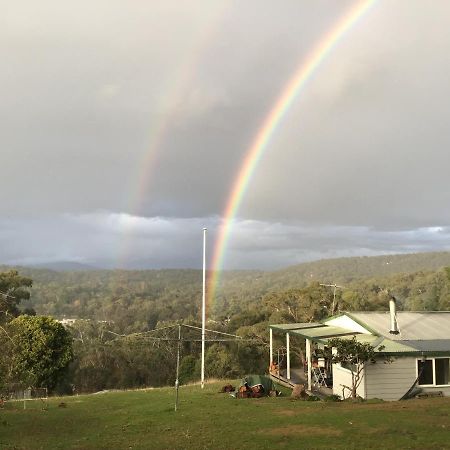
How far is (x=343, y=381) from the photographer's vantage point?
21.7 m

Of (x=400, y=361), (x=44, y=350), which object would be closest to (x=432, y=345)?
(x=400, y=361)

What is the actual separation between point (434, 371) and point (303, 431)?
8.70 metres

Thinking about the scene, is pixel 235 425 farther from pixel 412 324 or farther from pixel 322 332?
pixel 412 324

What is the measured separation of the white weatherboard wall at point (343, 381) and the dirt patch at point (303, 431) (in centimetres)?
607

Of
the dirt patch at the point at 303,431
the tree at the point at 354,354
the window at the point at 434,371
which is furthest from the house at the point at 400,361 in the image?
the dirt patch at the point at 303,431

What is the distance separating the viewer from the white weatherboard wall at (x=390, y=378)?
64.0ft

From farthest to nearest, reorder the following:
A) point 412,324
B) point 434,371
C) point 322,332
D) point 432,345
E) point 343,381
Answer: point 322,332 < point 412,324 < point 343,381 < point 432,345 < point 434,371

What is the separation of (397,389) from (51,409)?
46.2ft

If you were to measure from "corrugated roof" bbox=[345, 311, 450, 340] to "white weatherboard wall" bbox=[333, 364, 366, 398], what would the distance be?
2185 mm

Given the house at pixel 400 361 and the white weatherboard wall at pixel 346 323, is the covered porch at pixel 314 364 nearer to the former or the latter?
the house at pixel 400 361

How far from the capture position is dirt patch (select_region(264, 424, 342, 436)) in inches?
529

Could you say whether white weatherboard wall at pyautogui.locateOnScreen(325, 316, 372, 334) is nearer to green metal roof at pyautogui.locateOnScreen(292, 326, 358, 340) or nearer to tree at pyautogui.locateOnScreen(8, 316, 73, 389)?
green metal roof at pyautogui.locateOnScreen(292, 326, 358, 340)

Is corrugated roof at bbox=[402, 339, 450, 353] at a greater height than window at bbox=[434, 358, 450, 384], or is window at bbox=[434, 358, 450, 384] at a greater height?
corrugated roof at bbox=[402, 339, 450, 353]

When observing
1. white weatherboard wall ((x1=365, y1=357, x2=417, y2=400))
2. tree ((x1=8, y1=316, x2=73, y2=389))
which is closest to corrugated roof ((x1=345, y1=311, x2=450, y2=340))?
white weatherboard wall ((x1=365, y1=357, x2=417, y2=400))
